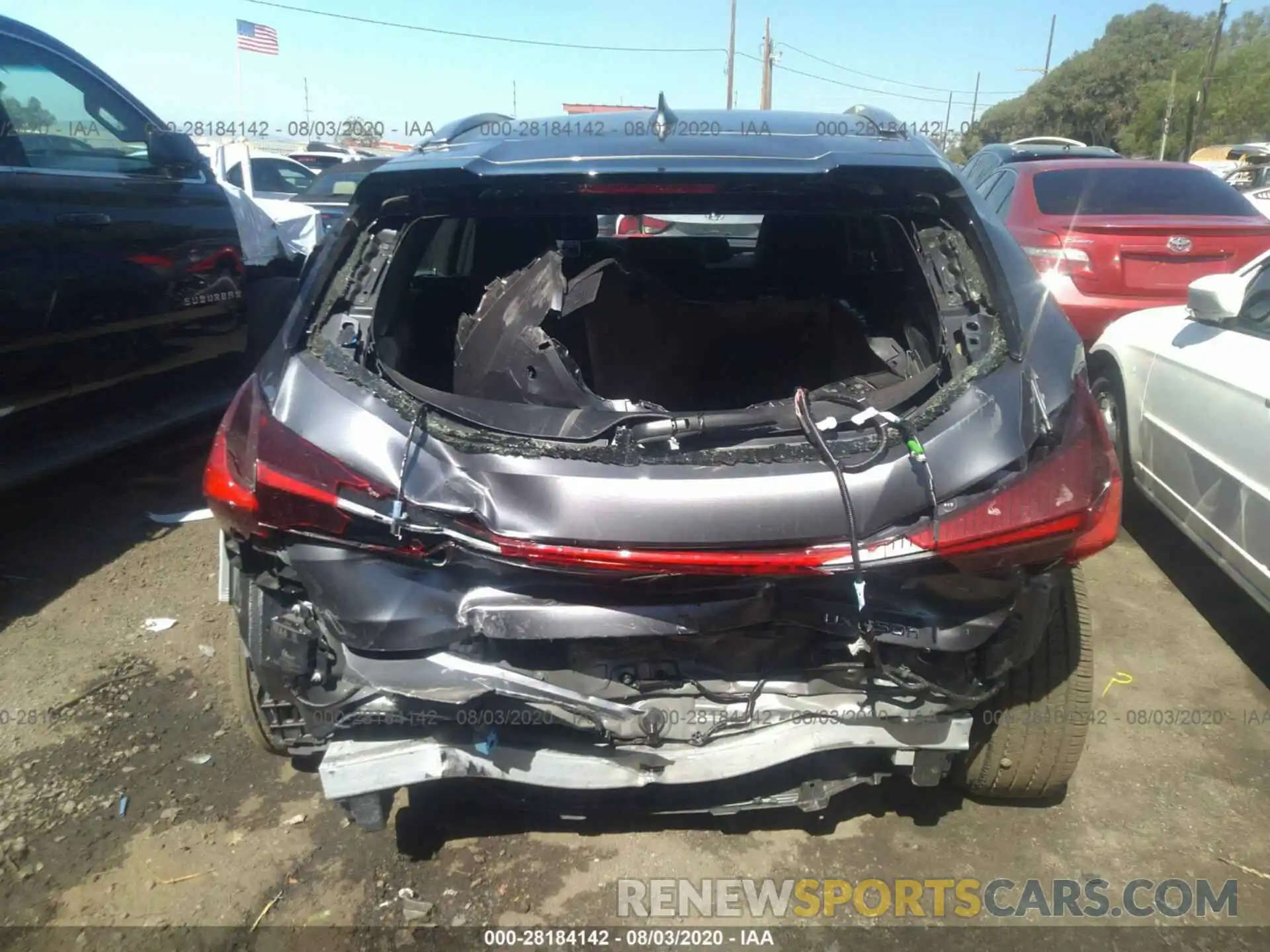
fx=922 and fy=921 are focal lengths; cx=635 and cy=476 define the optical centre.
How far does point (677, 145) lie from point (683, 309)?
1.81ft

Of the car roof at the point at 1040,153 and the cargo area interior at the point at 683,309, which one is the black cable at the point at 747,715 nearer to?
the cargo area interior at the point at 683,309

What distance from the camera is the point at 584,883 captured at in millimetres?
2312

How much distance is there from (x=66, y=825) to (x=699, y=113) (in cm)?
278

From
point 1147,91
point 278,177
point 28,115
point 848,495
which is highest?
point 1147,91

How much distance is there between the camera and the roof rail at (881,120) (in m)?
2.65

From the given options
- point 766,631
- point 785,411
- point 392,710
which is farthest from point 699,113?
point 392,710

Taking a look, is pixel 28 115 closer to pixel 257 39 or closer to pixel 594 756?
pixel 594 756

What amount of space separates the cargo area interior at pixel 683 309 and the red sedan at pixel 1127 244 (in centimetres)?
294

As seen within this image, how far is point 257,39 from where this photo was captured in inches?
609

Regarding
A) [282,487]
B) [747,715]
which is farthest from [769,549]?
[282,487]

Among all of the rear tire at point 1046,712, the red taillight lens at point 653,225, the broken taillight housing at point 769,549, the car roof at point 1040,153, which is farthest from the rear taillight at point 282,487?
the car roof at point 1040,153

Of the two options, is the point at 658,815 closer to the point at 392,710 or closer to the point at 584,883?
the point at 584,883

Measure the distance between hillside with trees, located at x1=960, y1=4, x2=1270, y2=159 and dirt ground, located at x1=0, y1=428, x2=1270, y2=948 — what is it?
41041 millimetres

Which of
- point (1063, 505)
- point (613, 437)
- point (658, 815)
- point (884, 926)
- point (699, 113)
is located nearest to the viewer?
point (1063, 505)
